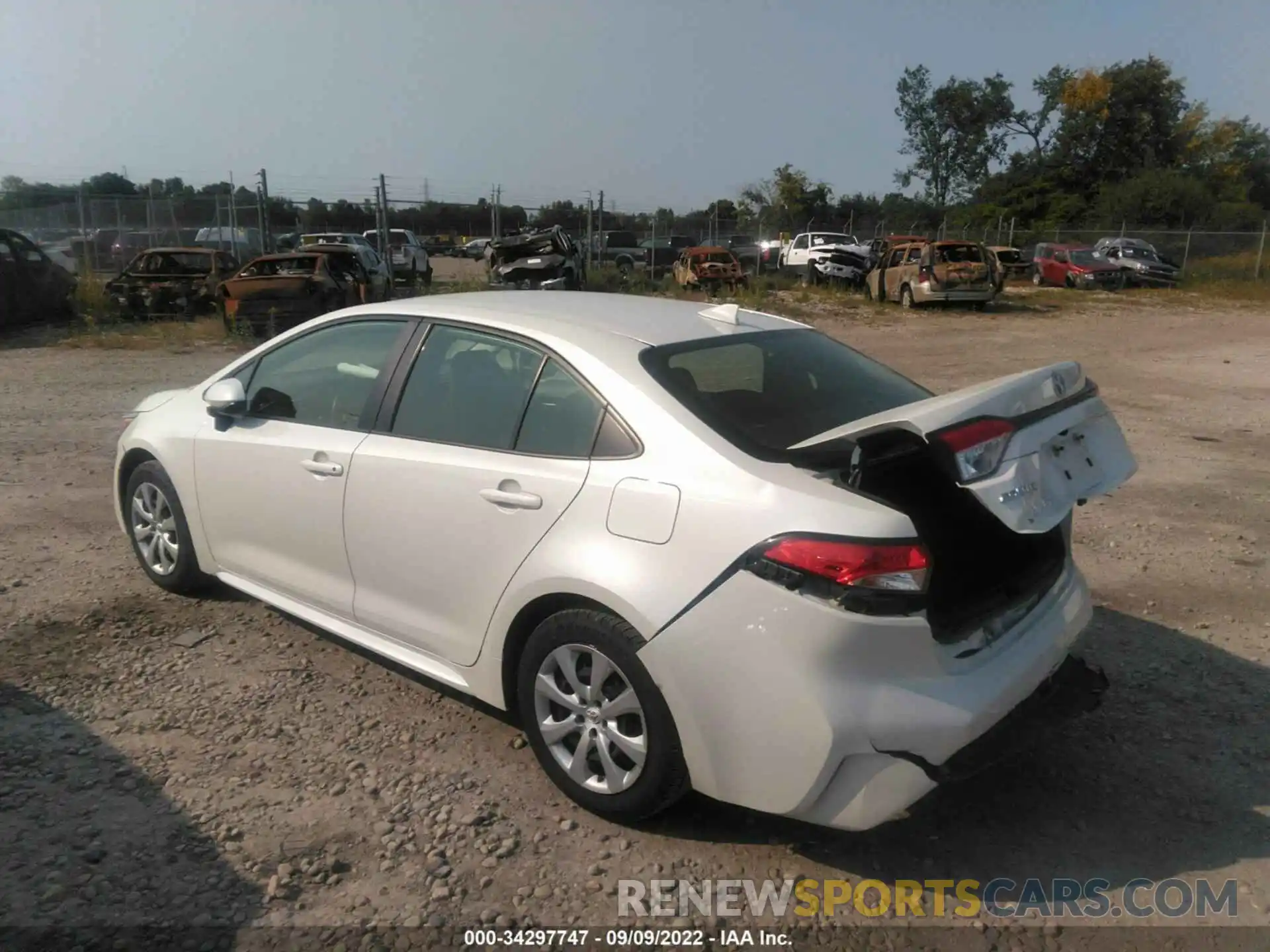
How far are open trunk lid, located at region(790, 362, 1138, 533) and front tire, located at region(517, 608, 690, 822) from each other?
31.7 inches

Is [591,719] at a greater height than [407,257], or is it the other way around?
[407,257]

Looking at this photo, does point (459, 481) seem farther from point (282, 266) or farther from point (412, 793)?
point (282, 266)

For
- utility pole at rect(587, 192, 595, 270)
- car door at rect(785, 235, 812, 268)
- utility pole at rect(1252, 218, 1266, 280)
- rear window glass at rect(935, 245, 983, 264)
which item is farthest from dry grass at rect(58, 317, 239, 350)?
utility pole at rect(1252, 218, 1266, 280)

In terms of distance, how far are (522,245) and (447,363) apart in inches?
723

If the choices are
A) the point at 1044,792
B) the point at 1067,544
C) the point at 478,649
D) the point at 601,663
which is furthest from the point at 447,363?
the point at 1044,792

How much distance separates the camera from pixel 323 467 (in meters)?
3.91

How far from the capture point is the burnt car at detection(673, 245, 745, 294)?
86.6ft

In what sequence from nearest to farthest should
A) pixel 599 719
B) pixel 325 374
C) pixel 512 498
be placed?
pixel 599 719
pixel 512 498
pixel 325 374

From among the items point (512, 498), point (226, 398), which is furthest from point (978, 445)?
point (226, 398)

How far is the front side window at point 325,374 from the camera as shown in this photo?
13.2 feet

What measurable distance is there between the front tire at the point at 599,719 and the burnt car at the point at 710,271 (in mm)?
23442

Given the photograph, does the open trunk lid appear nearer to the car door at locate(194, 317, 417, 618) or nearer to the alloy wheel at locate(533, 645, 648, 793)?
the alloy wheel at locate(533, 645, 648, 793)

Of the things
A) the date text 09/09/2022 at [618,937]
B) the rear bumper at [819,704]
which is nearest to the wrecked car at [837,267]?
the rear bumper at [819,704]

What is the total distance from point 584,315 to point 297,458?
4.23ft
